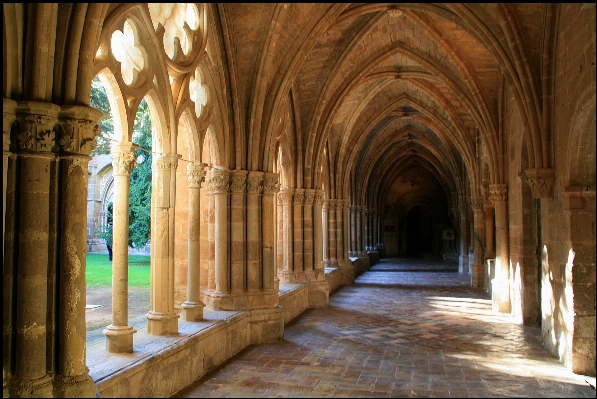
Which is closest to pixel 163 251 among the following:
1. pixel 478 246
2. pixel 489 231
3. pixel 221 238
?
pixel 221 238

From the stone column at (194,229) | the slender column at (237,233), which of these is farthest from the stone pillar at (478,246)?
the stone column at (194,229)

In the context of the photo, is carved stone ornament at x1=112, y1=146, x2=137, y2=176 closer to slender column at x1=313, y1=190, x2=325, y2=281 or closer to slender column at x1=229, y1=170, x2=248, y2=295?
slender column at x1=229, y1=170, x2=248, y2=295

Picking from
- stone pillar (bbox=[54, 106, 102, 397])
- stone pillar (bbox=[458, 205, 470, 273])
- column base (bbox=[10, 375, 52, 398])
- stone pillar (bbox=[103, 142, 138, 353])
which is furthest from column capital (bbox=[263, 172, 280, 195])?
stone pillar (bbox=[458, 205, 470, 273])

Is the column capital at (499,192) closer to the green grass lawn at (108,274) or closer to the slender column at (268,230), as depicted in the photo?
the slender column at (268,230)

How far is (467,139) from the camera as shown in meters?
15.7

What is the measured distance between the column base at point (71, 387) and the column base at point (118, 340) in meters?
1.16

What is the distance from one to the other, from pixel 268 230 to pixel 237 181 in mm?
928

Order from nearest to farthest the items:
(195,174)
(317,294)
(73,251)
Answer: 1. (73,251)
2. (195,174)
3. (317,294)

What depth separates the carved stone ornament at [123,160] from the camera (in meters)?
5.24

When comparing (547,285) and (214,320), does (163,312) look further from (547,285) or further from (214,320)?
(547,285)

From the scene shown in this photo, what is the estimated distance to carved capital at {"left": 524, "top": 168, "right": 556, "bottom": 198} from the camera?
23.5 ft

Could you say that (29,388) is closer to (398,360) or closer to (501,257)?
(398,360)

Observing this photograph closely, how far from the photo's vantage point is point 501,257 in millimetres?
10828

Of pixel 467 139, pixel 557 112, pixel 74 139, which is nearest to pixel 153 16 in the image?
pixel 74 139
